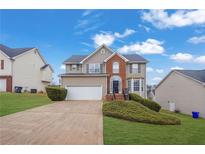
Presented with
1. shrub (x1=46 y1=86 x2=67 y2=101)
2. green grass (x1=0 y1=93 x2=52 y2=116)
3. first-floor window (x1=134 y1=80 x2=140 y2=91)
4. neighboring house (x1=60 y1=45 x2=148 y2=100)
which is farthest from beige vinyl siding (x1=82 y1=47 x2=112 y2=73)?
green grass (x1=0 y1=93 x2=52 y2=116)

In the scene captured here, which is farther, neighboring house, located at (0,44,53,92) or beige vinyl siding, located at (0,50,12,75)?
beige vinyl siding, located at (0,50,12,75)

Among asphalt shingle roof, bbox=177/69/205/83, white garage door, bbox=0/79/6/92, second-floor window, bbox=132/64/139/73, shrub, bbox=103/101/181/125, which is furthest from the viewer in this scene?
second-floor window, bbox=132/64/139/73

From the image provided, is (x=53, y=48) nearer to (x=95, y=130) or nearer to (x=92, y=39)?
(x=92, y=39)

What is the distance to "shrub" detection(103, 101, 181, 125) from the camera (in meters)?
9.24

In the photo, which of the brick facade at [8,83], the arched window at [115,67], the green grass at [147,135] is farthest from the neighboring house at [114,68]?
the green grass at [147,135]

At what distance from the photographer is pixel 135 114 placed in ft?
32.1

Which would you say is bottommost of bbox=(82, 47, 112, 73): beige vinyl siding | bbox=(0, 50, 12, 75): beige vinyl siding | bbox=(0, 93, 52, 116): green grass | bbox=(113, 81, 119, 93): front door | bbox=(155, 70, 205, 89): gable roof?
bbox=(0, 93, 52, 116): green grass

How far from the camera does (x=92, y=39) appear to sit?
38.5 ft

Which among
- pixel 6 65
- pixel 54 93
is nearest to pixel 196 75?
pixel 54 93

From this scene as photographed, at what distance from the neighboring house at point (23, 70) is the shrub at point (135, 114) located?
6836 mm

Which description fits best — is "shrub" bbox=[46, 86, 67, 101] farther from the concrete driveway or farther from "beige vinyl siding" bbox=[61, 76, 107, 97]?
the concrete driveway

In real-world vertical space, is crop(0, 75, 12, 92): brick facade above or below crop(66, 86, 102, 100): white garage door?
above

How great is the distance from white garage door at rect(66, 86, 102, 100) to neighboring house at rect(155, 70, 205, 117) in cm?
559
